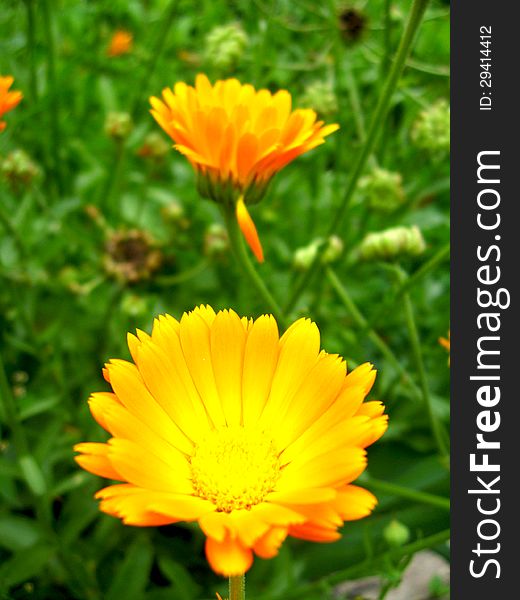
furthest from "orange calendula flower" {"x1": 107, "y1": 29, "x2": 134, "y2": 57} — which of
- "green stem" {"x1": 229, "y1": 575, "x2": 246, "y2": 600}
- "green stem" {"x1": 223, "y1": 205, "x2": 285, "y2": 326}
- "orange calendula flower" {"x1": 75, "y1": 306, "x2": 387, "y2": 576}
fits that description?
"green stem" {"x1": 229, "y1": 575, "x2": 246, "y2": 600}

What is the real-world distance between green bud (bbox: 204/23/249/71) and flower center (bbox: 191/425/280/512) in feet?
2.31

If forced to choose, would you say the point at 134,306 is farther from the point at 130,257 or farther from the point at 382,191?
the point at 382,191

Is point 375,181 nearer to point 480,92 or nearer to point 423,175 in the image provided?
point 423,175

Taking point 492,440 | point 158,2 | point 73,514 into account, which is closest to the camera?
point 492,440

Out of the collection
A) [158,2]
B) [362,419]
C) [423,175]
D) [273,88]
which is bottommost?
[362,419]

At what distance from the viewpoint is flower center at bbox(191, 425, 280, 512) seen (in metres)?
0.67

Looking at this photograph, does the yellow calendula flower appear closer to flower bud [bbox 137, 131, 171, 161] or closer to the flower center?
the flower center

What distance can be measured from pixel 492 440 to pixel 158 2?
1675 mm

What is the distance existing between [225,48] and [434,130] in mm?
345

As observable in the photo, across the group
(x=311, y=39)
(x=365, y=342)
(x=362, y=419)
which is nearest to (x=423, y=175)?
(x=365, y=342)

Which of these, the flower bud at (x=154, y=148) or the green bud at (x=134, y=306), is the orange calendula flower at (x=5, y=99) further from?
the flower bud at (x=154, y=148)

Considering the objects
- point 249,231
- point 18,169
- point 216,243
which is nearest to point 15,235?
point 18,169

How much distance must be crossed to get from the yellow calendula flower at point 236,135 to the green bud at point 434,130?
1.44 feet

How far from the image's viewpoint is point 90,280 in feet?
4.87
